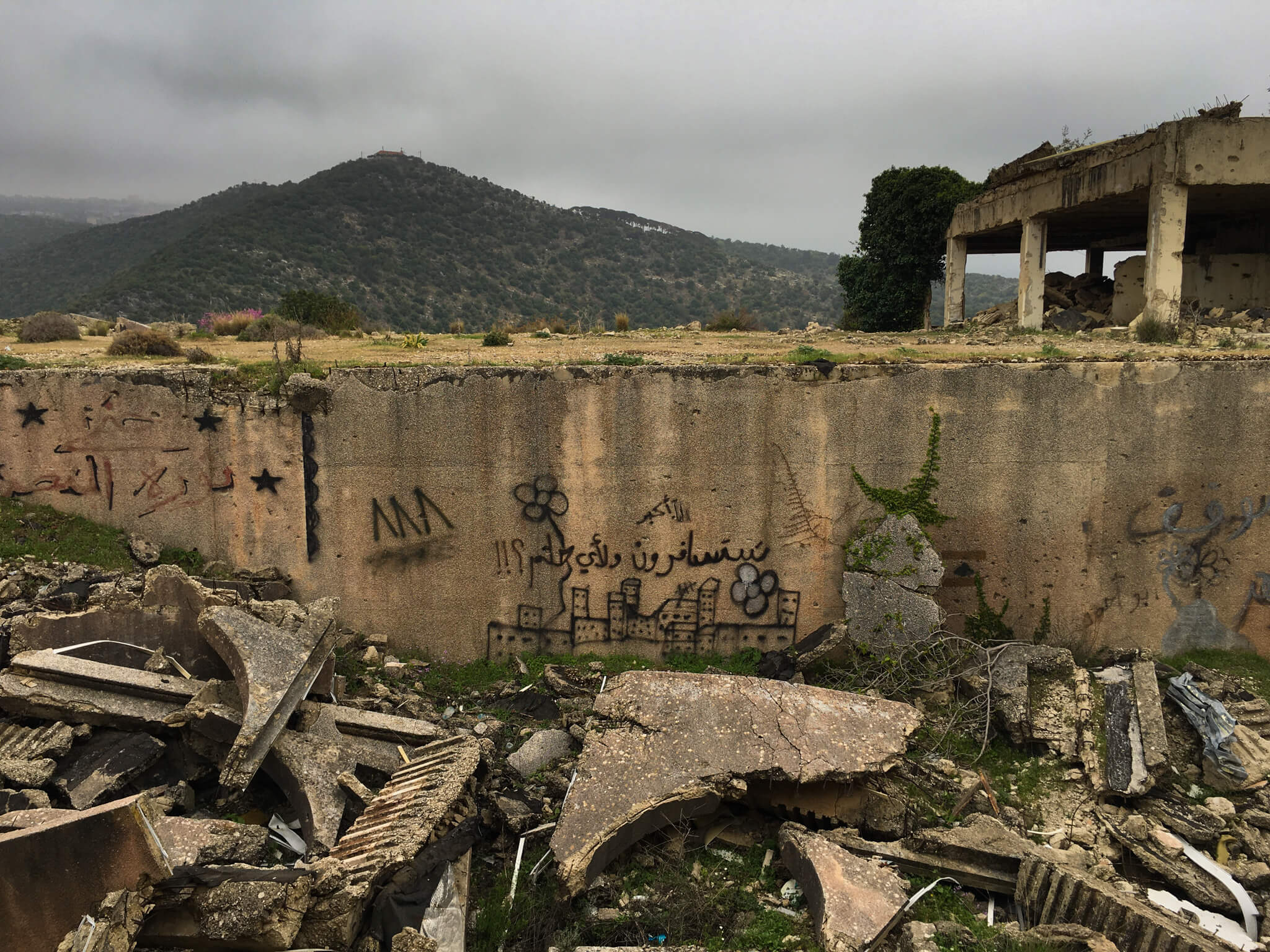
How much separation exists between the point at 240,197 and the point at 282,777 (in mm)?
52887

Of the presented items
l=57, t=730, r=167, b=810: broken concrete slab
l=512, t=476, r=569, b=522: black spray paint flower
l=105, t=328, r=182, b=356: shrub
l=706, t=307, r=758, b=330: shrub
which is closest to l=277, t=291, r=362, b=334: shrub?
l=105, t=328, r=182, b=356: shrub

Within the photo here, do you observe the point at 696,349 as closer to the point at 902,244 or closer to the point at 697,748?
the point at 697,748

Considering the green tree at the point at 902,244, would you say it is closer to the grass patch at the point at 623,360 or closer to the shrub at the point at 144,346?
the grass patch at the point at 623,360

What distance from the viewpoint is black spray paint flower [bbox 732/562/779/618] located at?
692 centimetres

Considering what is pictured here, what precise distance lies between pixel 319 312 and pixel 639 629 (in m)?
12.8

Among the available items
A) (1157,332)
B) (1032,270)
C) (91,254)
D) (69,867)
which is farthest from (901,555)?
(91,254)

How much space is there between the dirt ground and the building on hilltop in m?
2.24

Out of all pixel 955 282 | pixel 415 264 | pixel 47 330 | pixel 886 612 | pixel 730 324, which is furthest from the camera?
pixel 415 264

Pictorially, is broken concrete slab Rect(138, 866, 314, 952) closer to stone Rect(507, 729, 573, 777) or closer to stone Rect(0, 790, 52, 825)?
stone Rect(0, 790, 52, 825)

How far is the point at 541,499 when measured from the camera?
6.85 metres

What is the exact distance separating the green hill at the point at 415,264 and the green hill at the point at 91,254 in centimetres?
17

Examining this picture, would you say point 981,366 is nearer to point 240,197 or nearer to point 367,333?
point 367,333

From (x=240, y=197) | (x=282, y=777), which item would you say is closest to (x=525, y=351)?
(x=282, y=777)

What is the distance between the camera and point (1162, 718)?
18.9 feet
